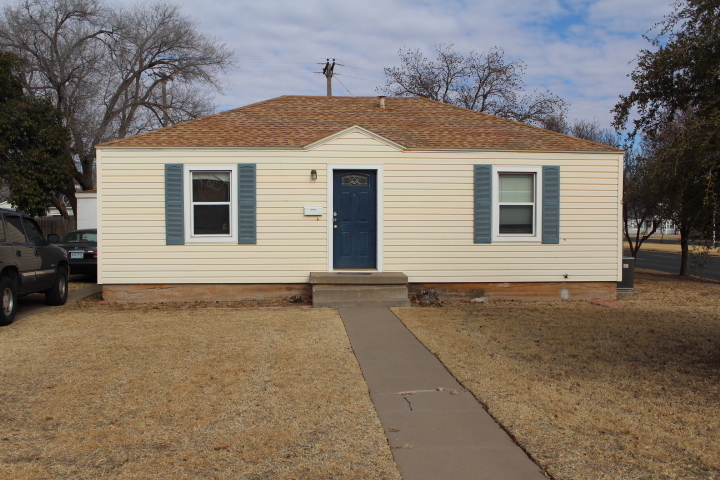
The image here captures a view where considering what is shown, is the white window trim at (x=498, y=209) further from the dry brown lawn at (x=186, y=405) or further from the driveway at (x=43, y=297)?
the driveway at (x=43, y=297)

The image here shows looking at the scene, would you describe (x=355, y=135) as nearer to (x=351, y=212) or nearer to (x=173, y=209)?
(x=351, y=212)

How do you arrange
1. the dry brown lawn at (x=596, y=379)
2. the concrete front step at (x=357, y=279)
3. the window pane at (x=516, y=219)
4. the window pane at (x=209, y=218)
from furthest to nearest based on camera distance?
the window pane at (x=516, y=219), the window pane at (x=209, y=218), the concrete front step at (x=357, y=279), the dry brown lawn at (x=596, y=379)

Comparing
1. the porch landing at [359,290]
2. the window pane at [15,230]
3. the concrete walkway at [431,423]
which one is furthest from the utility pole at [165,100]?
the concrete walkway at [431,423]

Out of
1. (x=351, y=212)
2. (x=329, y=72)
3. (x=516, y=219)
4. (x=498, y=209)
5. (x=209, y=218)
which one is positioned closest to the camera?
(x=209, y=218)

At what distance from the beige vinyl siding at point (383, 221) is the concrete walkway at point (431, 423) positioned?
171 inches

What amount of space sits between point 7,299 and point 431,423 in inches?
293

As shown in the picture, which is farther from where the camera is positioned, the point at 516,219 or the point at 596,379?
the point at 516,219

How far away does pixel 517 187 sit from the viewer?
1211 cm

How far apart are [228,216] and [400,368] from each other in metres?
6.23

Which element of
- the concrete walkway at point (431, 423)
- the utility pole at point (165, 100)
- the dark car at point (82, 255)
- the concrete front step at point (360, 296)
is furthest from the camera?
the utility pole at point (165, 100)

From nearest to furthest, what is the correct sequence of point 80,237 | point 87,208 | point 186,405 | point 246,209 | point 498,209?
point 186,405 → point 246,209 → point 498,209 → point 80,237 → point 87,208

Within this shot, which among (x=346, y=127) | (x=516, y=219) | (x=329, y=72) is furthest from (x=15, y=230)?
(x=329, y=72)

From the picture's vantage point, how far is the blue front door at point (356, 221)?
38.9 feet

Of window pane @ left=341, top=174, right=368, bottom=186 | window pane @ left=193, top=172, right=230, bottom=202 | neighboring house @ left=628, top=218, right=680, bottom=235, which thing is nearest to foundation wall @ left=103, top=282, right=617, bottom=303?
window pane @ left=193, top=172, right=230, bottom=202
